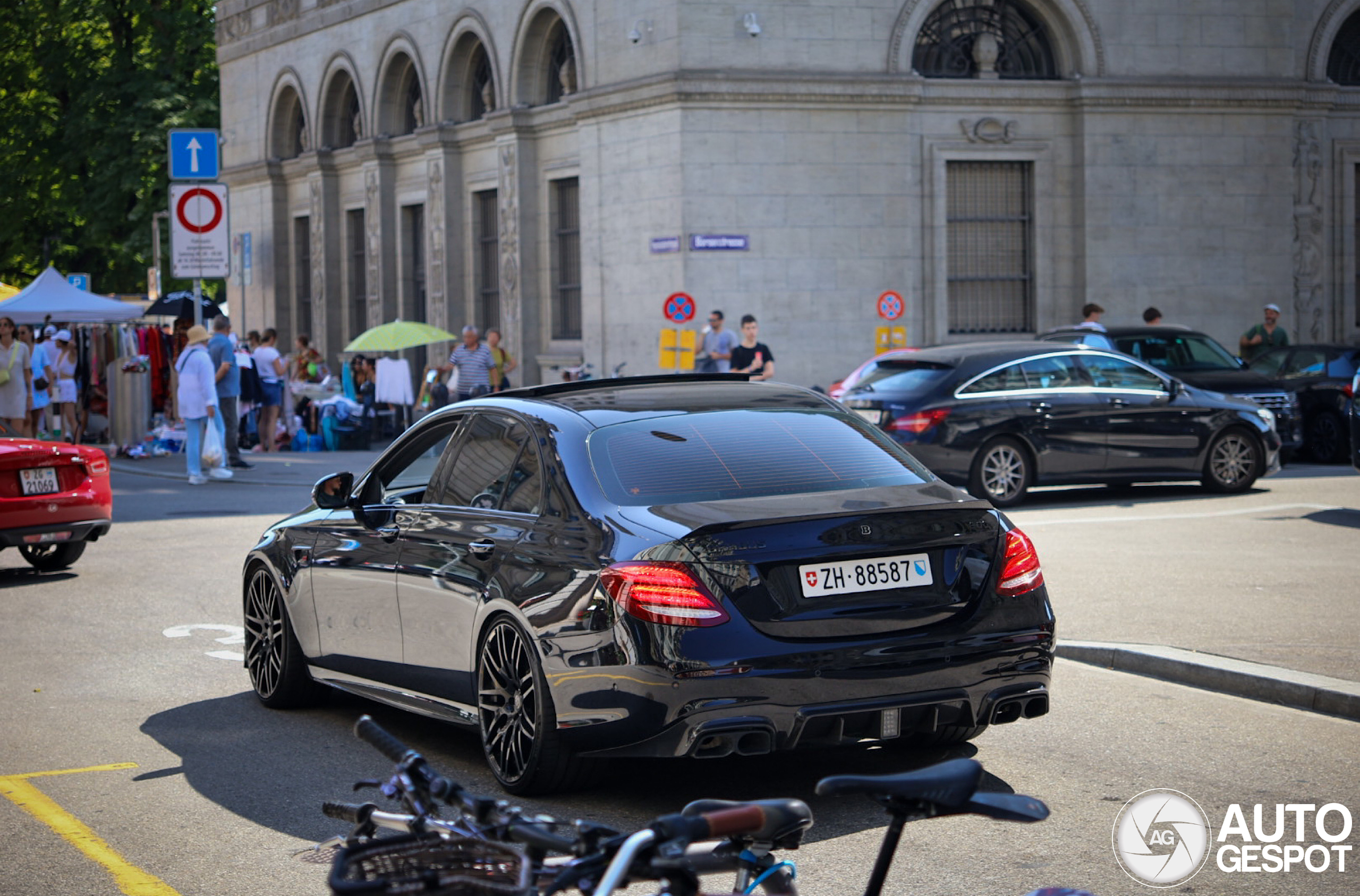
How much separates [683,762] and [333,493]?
1.95 meters

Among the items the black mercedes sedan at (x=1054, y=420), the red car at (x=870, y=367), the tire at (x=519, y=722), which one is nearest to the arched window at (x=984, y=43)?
the red car at (x=870, y=367)

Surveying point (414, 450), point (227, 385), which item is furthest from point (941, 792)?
point (227, 385)

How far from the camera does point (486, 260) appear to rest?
35.5 metres

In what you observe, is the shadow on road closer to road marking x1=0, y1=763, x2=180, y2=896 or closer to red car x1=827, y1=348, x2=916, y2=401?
road marking x1=0, y1=763, x2=180, y2=896

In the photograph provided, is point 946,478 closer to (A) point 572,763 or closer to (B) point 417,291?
(A) point 572,763

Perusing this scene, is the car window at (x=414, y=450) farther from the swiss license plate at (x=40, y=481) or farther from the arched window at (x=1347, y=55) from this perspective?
the arched window at (x=1347, y=55)

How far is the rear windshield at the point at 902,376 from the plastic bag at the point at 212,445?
844cm

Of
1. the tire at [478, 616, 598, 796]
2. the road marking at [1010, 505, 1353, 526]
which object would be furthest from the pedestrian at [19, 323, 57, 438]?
the tire at [478, 616, 598, 796]

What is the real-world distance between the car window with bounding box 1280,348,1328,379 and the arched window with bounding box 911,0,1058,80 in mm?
8677

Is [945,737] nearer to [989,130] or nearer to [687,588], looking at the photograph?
[687,588]

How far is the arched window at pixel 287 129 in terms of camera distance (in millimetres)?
43156

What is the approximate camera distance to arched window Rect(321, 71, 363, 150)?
133ft

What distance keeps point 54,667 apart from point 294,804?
3563 millimetres

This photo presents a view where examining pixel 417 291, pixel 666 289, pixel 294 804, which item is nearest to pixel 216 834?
pixel 294 804
